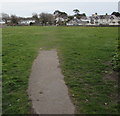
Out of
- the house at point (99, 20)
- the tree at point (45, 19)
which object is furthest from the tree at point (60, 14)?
the tree at point (45, 19)

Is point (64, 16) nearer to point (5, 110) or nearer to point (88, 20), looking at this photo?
point (88, 20)

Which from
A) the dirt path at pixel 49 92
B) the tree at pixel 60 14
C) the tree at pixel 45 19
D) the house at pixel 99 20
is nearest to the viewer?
the dirt path at pixel 49 92

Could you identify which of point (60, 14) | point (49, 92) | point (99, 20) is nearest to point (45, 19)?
point (60, 14)

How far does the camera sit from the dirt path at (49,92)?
5.66 meters

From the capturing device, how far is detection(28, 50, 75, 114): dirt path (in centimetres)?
566

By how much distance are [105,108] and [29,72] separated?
414 centimetres

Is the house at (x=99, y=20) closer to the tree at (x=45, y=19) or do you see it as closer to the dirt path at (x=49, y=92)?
the tree at (x=45, y=19)

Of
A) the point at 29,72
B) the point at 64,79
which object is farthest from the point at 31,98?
Result: the point at 29,72

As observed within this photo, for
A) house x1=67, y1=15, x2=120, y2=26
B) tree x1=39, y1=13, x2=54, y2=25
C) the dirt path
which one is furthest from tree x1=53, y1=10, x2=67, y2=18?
the dirt path

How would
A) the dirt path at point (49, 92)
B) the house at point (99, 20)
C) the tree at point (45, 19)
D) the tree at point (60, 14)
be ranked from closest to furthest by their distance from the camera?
the dirt path at point (49, 92)
the tree at point (45, 19)
the house at point (99, 20)
the tree at point (60, 14)

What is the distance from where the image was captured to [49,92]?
6.77 metres

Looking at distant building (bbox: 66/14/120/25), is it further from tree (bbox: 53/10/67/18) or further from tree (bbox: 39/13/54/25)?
tree (bbox: 39/13/54/25)

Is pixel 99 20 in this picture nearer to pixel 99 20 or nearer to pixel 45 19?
pixel 99 20

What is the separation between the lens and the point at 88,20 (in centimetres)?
11650
